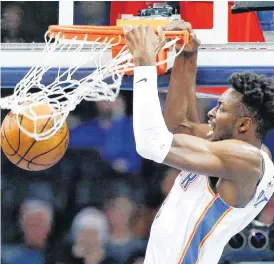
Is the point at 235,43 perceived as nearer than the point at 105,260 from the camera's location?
Yes

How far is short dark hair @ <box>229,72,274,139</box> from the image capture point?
99.3 inches

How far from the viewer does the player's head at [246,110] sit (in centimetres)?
253

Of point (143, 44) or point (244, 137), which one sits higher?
point (143, 44)

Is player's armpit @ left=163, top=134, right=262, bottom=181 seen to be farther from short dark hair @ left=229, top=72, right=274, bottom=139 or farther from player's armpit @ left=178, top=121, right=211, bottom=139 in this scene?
player's armpit @ left=178, top=121, right=211, bottom=139

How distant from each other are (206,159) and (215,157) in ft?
0.13

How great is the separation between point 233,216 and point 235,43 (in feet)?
3.14

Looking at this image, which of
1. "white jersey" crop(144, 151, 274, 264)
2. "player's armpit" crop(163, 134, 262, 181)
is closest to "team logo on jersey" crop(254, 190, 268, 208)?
"white jersey" crop(144, 151, 274, 264)

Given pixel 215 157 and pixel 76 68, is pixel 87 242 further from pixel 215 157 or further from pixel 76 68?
pixel 215 157

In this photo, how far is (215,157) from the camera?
2.42 m

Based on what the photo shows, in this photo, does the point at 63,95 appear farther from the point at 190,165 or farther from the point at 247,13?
the point at 247,13

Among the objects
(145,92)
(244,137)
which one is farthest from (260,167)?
(145,92)

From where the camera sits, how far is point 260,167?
8.27 ft

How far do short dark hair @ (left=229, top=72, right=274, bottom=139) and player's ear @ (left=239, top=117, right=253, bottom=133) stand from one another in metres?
0.02

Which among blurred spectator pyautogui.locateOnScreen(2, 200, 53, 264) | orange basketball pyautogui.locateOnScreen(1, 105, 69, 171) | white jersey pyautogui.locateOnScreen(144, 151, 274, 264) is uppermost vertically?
orange basketball pyautogui.locateOnScreen(1, 105, 69, 171)
